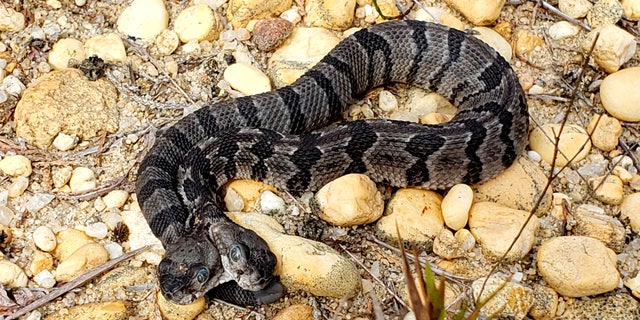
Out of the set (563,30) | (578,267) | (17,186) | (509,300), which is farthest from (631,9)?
(17,186)

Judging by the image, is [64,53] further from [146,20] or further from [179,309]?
[179,309]

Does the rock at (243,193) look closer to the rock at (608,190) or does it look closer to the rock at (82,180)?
the rock at (82,180)

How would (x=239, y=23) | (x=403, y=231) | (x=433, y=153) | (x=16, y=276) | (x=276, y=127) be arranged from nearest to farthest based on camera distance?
(x=16, y=276) < (x=403, y=231) < (x=433, y=153) < (x=276, y=127) < (x=239, y=23)

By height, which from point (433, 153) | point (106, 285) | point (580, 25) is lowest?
point (106, 285)

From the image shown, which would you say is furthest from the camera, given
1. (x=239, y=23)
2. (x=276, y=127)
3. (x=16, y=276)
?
(x=239, y=23)

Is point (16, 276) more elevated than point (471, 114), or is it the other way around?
point (471, 114)

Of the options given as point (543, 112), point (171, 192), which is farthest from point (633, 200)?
point (171, 192)

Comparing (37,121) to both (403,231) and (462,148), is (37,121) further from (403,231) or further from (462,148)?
(462,148)
